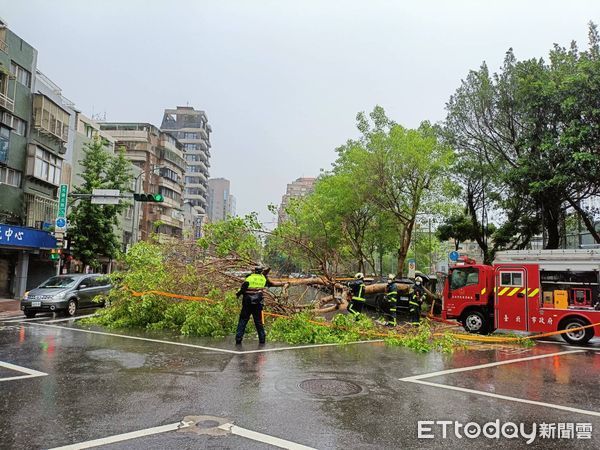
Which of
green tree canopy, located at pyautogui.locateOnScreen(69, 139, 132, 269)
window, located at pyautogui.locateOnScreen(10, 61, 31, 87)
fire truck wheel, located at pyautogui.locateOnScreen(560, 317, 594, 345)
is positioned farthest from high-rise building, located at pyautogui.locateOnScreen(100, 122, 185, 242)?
fire truck wheel, located at pyautogui.locateOnScreen(560, 317, 594, 345)

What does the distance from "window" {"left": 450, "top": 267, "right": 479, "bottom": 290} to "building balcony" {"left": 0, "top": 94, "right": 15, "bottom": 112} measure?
21633 mm

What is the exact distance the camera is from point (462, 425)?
5.10 m

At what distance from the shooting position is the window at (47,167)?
24344 mm

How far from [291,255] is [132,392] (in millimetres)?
13422

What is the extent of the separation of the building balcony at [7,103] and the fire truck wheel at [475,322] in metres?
22.5

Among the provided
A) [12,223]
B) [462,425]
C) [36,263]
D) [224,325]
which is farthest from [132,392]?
[36,263]

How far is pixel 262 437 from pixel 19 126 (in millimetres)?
24838

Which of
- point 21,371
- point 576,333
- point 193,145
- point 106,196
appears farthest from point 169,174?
point 21,371

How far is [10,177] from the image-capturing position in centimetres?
2317

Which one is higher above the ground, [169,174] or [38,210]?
[169,174]

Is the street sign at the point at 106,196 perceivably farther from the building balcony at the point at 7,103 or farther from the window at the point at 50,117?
the window at the point at 50,117

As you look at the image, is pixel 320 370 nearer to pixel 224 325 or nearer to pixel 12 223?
pixel 224 325

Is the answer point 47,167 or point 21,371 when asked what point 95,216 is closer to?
point 47,167

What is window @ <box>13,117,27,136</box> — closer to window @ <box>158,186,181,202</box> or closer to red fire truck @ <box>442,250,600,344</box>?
red fire truck @ <box>442,250,600,344</box>
